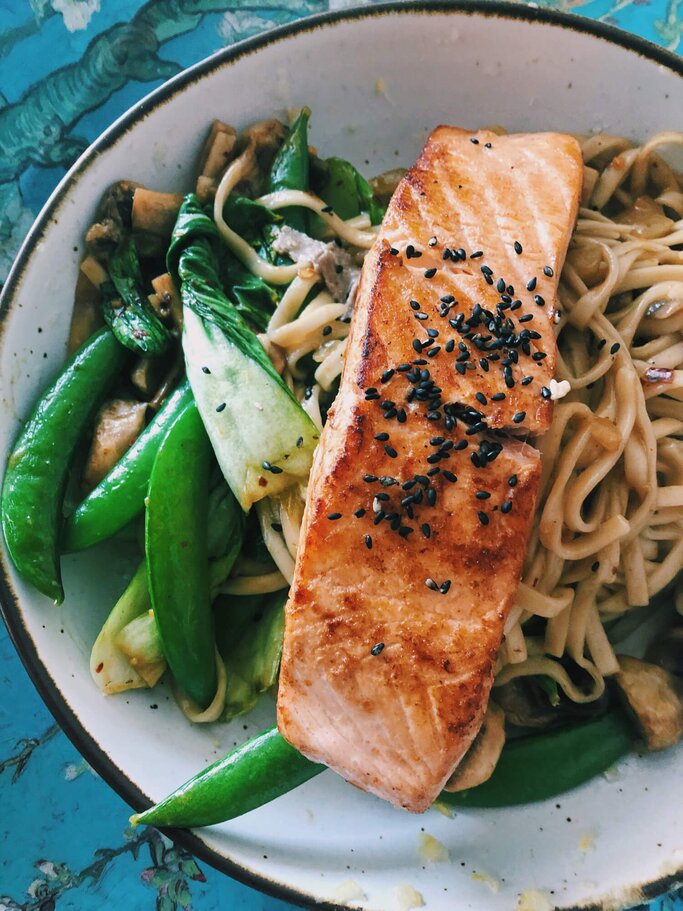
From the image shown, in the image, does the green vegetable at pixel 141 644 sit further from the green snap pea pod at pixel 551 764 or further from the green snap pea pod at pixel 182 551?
the green snap pea pod at pixel 551 764

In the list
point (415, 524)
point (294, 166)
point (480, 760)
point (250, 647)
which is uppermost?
point (294, 166)

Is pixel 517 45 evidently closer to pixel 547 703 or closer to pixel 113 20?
pixel 113 20

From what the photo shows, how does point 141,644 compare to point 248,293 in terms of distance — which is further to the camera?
point 248,293

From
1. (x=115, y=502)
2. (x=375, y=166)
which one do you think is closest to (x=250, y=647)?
(x=115, y=502)

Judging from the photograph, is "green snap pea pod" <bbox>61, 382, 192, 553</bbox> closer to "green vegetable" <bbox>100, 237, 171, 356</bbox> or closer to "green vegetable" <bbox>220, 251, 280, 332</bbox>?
"green vegetable" <bbox>100, 237, 171, 356</bbox>

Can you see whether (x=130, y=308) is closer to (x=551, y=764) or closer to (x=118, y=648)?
(x=118, y=648)

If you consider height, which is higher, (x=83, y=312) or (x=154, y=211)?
(x=154, y=211)

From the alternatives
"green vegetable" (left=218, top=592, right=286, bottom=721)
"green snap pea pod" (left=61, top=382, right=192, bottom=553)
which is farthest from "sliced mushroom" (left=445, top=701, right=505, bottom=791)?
"green snap pea pod" (left=61, top=382, right=192, bottom=553)
